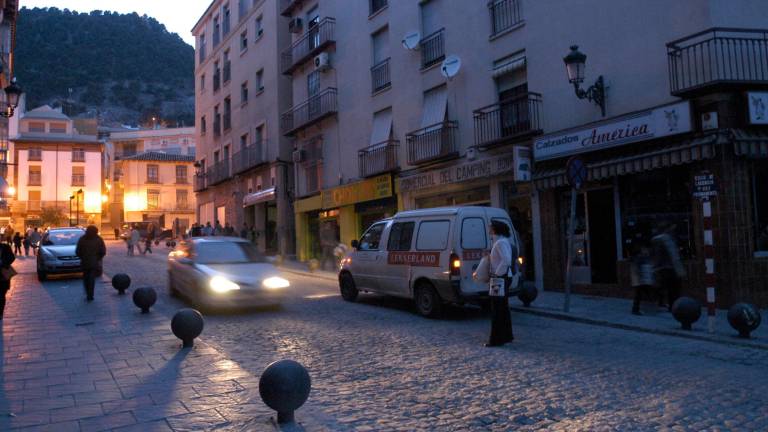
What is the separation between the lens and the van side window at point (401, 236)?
36.6 feet

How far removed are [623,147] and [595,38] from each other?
2793 mm

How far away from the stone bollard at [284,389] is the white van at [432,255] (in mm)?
5388

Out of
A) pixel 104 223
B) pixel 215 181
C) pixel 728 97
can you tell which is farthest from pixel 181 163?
pixel 728 97

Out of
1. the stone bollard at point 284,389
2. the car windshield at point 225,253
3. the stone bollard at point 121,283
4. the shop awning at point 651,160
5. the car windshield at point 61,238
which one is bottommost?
the stone bollard at point 284,389

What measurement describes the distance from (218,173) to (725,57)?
31952mm

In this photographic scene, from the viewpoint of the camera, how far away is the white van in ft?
32.9

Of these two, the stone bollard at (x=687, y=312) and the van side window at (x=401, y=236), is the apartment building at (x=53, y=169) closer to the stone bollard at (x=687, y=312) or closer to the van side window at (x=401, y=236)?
the van side window at (x=401, y=236)

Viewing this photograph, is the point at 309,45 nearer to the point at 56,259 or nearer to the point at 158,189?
the point at 56,259

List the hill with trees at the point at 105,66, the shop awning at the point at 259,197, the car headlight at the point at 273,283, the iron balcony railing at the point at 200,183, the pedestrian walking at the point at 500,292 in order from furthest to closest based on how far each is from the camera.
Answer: the hill with trees at the point at 105,66 → the iron balcony railing at the point at 200,183 → the shop awning at the point at 259,197 → the car headlight at the point at 273,283 → the pedestrian walking at the point at 500,292

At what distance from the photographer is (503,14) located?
16125 mm

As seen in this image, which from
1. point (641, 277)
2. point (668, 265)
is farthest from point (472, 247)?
point (668, 265)

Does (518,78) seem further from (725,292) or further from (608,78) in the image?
(725,292)

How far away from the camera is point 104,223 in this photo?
7412cm

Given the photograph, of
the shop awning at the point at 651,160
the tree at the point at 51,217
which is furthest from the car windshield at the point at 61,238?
the tree at the point at 51,217
